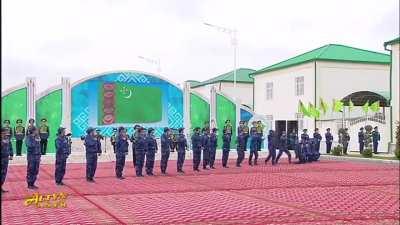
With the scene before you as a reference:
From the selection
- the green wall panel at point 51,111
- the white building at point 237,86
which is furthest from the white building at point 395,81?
the white building at point 237,86

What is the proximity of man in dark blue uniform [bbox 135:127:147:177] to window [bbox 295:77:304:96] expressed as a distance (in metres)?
20.0

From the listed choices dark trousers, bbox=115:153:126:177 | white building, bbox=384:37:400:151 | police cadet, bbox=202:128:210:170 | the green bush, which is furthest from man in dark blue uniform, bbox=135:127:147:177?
white building, bbox=384:37:400:151

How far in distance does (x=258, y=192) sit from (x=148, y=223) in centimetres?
434

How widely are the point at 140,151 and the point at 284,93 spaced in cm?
2157

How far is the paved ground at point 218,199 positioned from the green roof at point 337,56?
18343 millimetres

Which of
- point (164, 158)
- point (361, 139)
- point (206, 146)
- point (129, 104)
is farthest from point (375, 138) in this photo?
point (164, 158)

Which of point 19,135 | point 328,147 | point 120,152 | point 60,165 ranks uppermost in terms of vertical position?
point 19,135

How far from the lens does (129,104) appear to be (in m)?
25.1

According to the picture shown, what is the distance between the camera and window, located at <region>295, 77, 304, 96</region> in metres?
33.9

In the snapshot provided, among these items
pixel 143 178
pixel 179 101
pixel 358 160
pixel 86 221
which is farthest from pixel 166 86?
pixel 86 221

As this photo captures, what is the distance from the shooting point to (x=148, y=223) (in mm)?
7551

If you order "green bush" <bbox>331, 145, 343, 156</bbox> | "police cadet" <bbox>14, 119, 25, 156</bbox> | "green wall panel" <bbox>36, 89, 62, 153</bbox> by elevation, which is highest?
"green wall panel" <bbox>36, 89, 62, 153</bbox>

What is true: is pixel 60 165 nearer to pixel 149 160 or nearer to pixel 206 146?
pixel 149 160

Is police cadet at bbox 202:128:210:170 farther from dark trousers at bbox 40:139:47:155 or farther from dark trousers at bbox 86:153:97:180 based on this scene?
dark trousers at bbox 40:139:47:155
